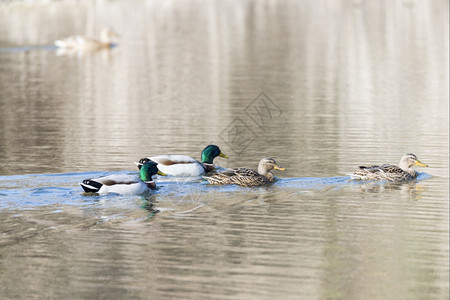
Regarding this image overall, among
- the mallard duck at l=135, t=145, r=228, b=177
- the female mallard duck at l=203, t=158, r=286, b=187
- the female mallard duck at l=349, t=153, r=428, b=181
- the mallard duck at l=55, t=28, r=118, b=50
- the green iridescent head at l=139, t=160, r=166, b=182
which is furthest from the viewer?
the mallard duck at l=55, t=28, r=118, b=50

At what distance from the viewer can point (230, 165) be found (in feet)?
52.8

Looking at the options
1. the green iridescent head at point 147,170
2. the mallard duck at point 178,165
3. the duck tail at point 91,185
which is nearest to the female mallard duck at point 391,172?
the mallard duck at point 178,165

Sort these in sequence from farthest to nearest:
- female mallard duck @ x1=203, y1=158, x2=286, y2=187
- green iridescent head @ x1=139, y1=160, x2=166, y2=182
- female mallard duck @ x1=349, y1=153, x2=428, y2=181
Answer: female mallard duck @ x1=349, y1=153, x2=428, y2=181
female mallard duck @ x1=203, y1=158, x2=286, y2=187
green iridescent head @ x1=139, y1=160, x2=166, y2=182

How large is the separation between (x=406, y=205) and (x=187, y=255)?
393 centimetres

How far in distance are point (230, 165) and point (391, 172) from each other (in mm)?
3245

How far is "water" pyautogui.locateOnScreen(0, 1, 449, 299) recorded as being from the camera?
9.46 meters

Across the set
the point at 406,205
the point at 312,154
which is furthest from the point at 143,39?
the point at 406,205

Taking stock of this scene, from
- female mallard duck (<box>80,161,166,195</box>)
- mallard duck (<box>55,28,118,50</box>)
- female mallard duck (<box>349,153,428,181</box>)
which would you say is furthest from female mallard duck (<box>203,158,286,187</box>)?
mallard duck (<box>55,28,118,50</box>)

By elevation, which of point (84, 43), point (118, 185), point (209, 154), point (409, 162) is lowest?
point (118, 185)

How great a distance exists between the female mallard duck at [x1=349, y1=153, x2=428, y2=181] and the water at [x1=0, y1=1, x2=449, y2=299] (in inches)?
8.7

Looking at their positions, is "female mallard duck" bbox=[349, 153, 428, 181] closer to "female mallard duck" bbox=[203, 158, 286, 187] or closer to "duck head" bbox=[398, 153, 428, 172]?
"duck head" bbox=[398, 153, 428, 172]

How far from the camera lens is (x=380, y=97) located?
24438 millimetres

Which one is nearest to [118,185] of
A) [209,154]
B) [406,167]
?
[209,154]

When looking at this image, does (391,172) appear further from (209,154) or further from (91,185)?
(91,185)
